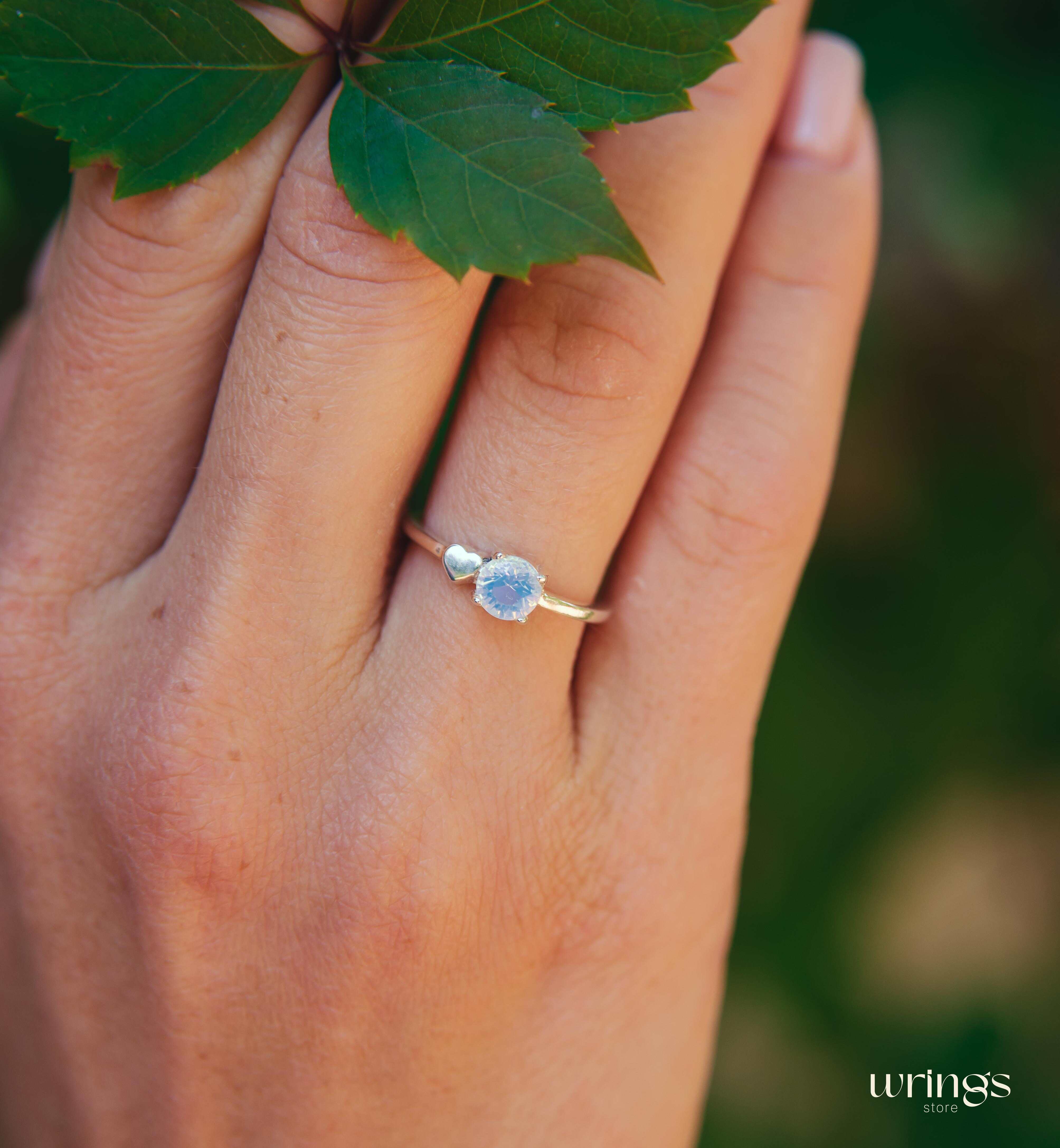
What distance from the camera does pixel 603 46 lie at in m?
0.94

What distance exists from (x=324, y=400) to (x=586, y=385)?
346 millimetres

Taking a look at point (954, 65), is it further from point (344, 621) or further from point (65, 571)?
point (65, 571)

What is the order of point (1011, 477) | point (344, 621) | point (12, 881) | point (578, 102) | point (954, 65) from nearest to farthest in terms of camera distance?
point (578, 102) → point (344, 621) → point (12, 881) → point (954, 65) → point (1011, 477)

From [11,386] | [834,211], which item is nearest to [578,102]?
[834,211]

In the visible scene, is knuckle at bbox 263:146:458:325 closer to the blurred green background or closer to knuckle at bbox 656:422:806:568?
knuckle at bbox 656:422:806:568

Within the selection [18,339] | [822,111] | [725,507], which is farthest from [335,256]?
[18,339]

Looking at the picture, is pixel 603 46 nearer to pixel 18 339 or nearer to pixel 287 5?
pixel 287 5

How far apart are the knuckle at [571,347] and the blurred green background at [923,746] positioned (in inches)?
61.4

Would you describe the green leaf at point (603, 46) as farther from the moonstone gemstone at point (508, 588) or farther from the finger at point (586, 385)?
the moonstone gemstone at point (508, 588)

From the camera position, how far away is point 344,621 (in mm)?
1229

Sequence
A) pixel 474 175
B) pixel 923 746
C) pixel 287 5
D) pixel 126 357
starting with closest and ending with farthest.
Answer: pixel 474 175 < pixel 287 5 < pixel 126 357 < pixel 923 746

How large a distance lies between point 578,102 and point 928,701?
2216mm

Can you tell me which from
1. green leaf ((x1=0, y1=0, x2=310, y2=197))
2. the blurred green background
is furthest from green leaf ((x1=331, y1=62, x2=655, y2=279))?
the blurred green background

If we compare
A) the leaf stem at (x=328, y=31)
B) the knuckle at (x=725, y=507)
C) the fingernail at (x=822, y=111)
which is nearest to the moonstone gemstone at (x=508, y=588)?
the knuckle at (x=725, y=507)
